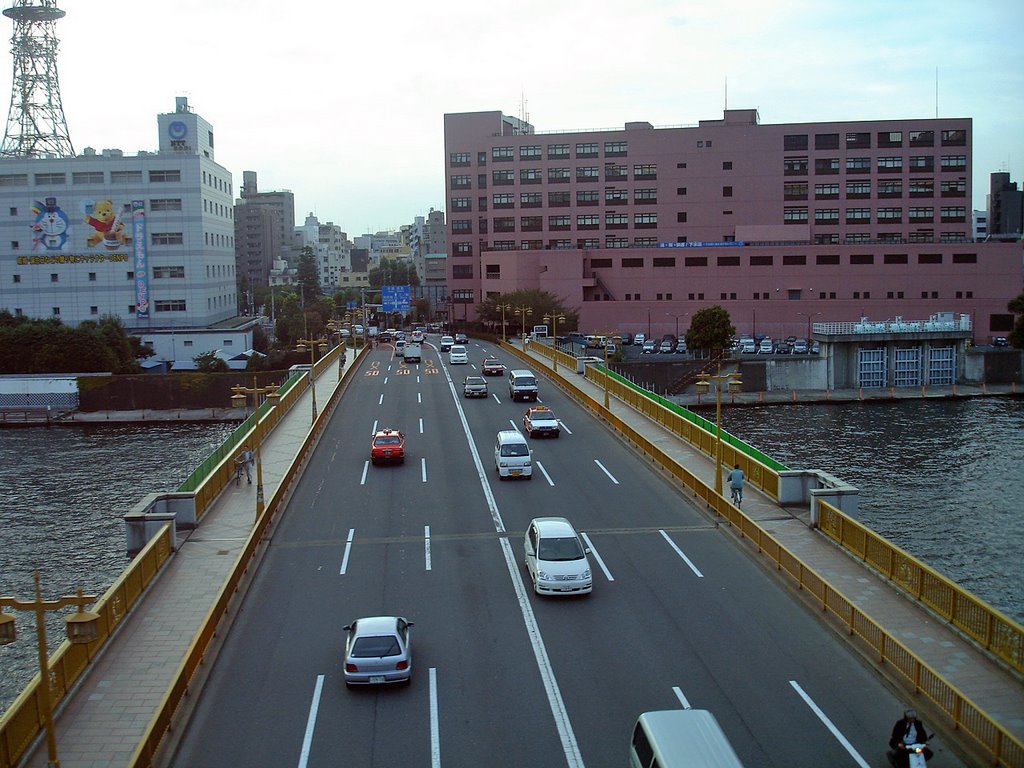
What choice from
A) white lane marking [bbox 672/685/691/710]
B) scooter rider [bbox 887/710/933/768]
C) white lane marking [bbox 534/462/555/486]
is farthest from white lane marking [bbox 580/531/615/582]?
scooter rider [bbox 887/710/933/768]

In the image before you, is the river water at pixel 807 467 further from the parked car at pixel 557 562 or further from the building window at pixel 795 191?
the building window at pixel 795 191

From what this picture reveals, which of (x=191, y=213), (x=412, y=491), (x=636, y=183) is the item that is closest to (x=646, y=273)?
(x=636, y=183)

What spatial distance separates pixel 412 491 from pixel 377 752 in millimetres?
18606

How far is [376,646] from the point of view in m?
18.1

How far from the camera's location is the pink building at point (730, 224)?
362 ft

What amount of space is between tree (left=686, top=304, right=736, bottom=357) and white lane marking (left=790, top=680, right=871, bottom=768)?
2696 inches

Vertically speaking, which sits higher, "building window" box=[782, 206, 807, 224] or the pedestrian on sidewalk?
"building window" box=[782, 206, 807, 224]

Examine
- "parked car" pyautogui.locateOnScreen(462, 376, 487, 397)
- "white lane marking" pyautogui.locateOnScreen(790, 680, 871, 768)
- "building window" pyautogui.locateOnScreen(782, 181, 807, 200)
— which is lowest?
"white lane marking" pyautogui.locateOnScreen(790, 680, 871, 768)

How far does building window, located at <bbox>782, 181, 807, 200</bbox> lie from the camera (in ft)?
401

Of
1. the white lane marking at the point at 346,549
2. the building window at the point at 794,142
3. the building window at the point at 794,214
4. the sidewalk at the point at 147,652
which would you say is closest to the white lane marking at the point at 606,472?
the white lane marking at the point at 346,549

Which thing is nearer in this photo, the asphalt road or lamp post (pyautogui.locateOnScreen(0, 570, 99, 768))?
lamp post (pyautogui.locateOnScreen(0, 570, 99, 768))

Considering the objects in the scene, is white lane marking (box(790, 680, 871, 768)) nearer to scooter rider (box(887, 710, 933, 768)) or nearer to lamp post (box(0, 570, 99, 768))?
scooter rider (box(887, 710, 933, 768))

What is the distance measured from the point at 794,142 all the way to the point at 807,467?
8274 centimetres

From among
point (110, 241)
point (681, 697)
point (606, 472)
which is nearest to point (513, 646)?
point (681, 697)
